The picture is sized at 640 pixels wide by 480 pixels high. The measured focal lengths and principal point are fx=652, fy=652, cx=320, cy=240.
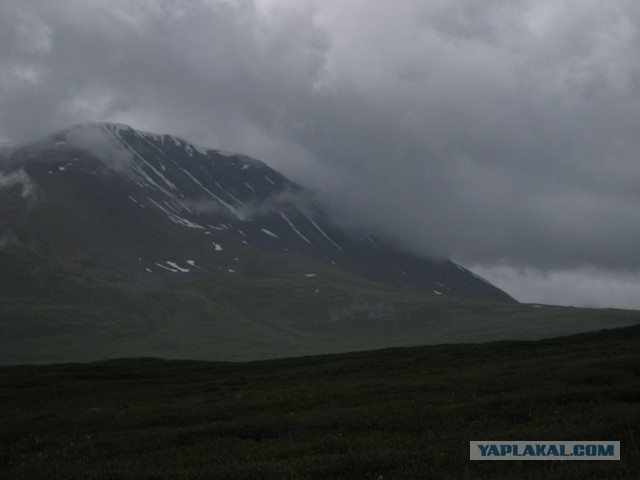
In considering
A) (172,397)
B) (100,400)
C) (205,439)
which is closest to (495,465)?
(205,439)

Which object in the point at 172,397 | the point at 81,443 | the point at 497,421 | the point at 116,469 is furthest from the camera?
the point at 172,397

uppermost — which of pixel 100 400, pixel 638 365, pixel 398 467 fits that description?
pixel 638 365

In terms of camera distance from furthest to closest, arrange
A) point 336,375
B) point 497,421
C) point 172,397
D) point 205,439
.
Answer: point 336,375
point 172,397
point 205,439
point 497,421

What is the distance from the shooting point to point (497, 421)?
2719cm

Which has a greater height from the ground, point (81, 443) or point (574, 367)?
point (574, 367)

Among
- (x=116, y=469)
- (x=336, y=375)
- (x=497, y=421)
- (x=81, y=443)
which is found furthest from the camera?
(x=336, y=375)

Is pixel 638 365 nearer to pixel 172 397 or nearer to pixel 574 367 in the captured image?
pixel 574 367

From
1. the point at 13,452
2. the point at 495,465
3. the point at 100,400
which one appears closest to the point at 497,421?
the point at 495,465

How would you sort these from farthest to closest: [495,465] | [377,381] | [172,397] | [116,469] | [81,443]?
1. [172,397]
2. [377,381]
3. [81,443]
4. [116,469]
5. [495,465]

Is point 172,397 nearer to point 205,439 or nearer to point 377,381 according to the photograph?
point 377,381

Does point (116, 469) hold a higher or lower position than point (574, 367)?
lower

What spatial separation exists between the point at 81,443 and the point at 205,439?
7.94m

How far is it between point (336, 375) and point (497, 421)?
1339 inches

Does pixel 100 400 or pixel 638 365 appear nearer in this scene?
pixel 638 365
